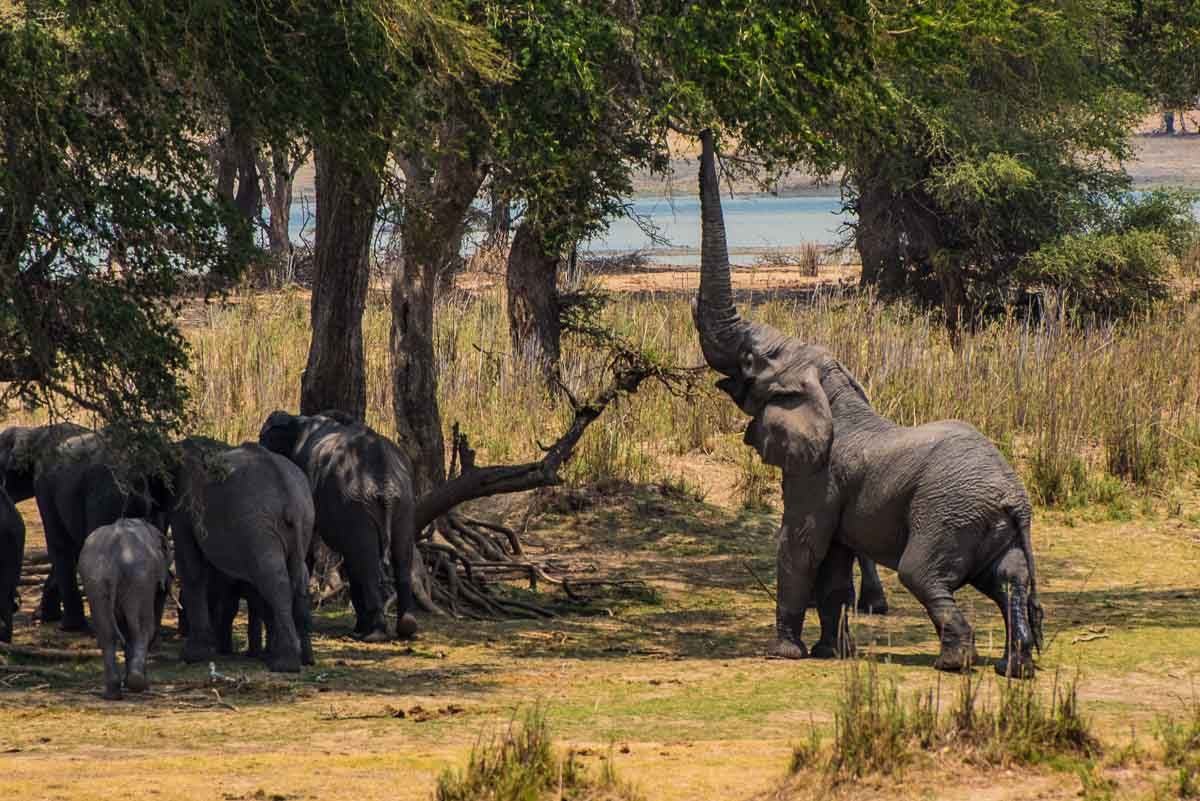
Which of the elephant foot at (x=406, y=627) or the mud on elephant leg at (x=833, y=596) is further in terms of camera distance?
the elephant foot at (x=406, y=627)

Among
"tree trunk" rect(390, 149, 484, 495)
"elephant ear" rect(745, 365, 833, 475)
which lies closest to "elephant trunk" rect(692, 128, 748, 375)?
"elephant ear" rect(745, 365, 833, 475)

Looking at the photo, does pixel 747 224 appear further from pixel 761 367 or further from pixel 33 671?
pixel 33 671

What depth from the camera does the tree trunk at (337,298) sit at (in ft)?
45.4

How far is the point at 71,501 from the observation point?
40.0 ft

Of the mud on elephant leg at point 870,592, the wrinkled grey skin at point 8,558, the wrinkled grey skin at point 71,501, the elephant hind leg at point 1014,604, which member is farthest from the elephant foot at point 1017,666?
the wrinkled grey skin at point 8,558

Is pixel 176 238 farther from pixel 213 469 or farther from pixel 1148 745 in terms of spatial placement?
pixel 1148 745

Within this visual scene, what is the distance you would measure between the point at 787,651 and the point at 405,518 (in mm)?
2635

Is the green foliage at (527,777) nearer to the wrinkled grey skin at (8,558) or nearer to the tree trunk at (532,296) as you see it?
the wrinkled grey skin at (8,558)

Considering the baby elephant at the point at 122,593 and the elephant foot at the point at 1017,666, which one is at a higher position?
the baby elephant at the point at 122,593

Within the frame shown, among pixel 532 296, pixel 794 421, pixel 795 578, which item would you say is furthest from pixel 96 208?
pixel 532 296

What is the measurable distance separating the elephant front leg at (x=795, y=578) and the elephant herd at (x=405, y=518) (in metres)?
0.01

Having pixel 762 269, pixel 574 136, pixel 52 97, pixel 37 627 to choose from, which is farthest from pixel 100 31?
pixel 762 269

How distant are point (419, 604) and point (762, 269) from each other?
26323 mm

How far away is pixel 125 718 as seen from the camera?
9320 millimetres
